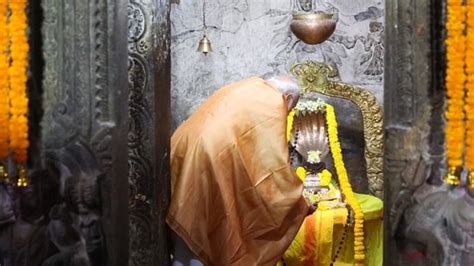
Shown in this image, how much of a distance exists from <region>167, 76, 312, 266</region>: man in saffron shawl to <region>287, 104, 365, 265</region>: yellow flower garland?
1.14m

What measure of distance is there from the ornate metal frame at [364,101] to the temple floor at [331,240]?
481 millimetres

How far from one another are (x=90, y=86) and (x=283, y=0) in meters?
3.45

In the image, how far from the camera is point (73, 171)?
471cm

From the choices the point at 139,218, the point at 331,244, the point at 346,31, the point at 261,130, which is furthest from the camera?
the point at 346,31

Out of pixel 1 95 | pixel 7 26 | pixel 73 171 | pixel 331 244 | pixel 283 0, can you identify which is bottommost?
pixel 331 244

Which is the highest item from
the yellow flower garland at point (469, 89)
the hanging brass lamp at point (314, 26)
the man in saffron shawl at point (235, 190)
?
the hanging brass lamp at point (314, 26)

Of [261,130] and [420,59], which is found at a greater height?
[420,59]

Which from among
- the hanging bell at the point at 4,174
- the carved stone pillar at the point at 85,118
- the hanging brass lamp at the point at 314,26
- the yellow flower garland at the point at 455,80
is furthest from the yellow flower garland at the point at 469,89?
the hanging brass lamp at the point at 314,26

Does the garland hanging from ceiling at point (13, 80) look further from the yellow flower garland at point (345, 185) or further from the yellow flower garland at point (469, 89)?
the yellow flower garland at point (345, 185)

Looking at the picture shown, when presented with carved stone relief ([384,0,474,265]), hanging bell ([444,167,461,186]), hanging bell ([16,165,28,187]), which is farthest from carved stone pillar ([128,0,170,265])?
hanging bell ([444,167,461,186])

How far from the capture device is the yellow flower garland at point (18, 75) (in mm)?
4523

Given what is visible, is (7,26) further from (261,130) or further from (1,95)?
(261,130)

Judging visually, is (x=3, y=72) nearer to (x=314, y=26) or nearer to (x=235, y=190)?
(x=235, y=190)

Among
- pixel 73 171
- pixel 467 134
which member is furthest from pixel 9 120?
pixel 467 134
